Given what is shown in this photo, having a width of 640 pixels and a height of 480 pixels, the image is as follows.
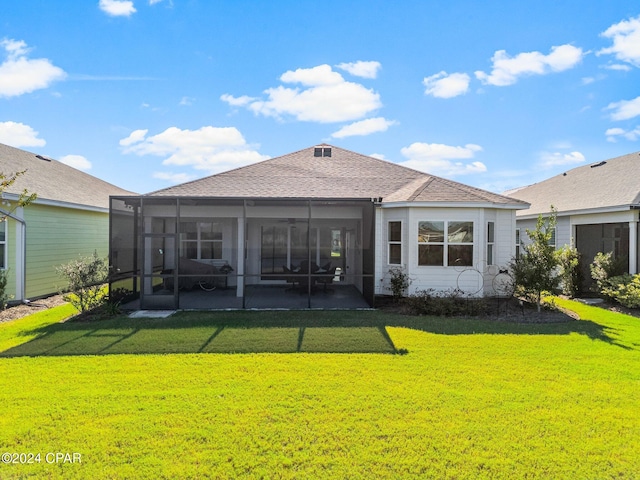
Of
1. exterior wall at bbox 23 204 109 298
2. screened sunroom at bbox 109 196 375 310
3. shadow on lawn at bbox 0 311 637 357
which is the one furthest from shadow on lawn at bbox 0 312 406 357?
exterior wall at bbox 23 204 109 298

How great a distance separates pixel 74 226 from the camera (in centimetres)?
1367

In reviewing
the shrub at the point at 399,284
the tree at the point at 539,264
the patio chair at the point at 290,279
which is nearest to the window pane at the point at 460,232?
the tree at the point at 539,264

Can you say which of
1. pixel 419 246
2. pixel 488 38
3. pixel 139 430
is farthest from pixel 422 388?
pixel 488 38

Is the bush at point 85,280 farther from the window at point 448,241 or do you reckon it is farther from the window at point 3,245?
the window at point 448,241

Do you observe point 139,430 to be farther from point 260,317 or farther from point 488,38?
point 488,38

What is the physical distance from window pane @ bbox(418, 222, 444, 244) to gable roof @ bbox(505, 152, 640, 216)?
18.4 feet

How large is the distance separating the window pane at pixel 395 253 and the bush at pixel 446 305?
120cm

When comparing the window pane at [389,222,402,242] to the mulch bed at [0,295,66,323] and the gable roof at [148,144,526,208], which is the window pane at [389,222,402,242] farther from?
the mulch bed at [0,295,66,323]

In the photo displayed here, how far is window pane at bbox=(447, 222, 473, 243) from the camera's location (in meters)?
10.9

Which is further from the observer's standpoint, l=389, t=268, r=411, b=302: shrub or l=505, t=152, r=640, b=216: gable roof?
l=505, t=152, r=640, b=216: gable roof

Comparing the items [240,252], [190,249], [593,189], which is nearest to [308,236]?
[240,252]

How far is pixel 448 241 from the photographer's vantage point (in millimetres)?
10859

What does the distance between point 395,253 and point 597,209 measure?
688 centimetres

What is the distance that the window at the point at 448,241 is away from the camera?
10.9 m
